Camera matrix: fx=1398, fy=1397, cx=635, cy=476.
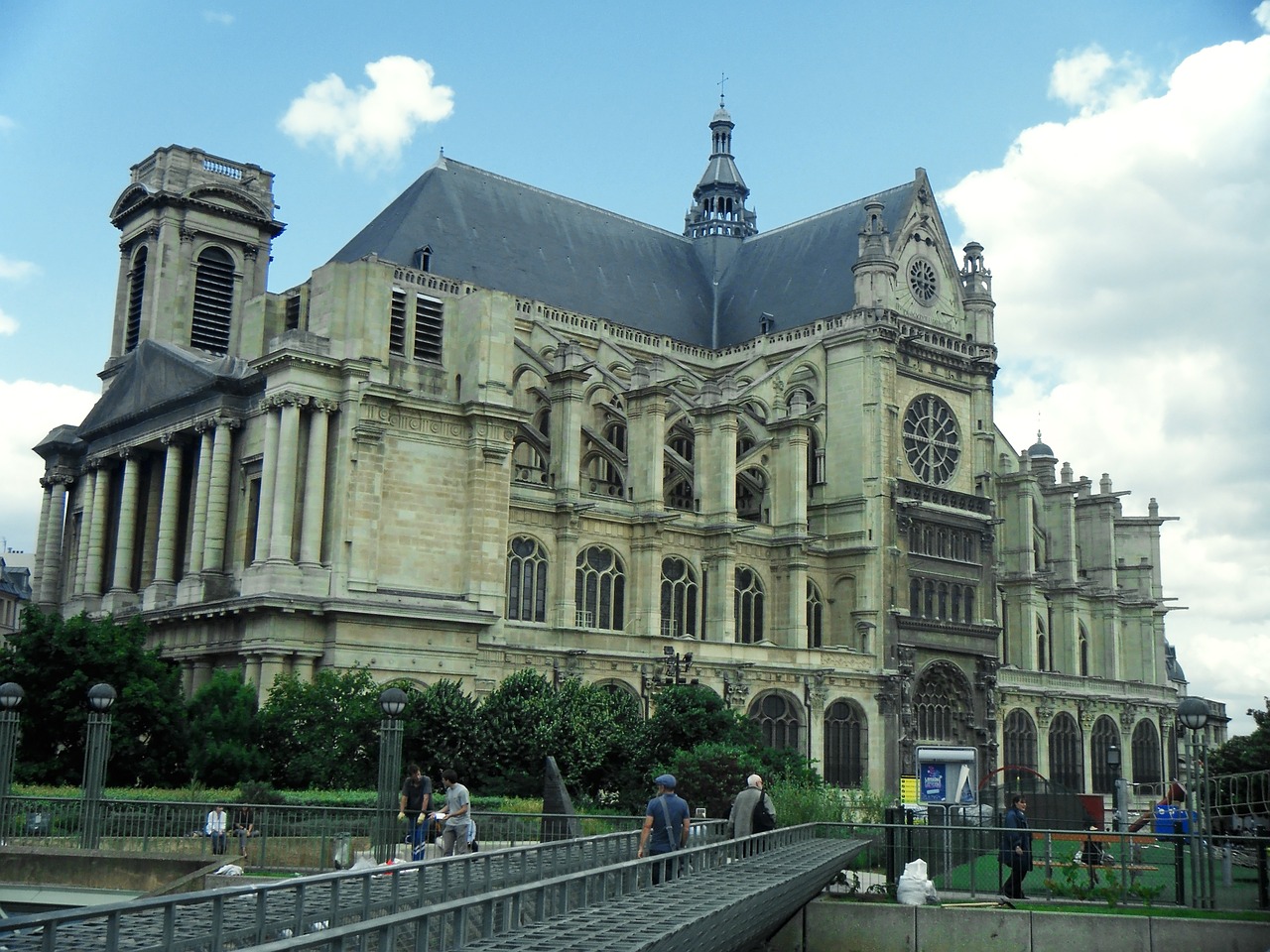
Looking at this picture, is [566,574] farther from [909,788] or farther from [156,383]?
[156,383]

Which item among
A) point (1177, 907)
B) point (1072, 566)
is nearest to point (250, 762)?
point (1177, 907)

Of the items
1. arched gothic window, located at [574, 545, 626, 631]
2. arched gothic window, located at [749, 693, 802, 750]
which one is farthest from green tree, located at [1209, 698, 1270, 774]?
arched gothic window, located at [574, 545, 626, 631]

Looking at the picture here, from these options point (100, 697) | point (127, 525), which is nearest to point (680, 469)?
point (127, 525)

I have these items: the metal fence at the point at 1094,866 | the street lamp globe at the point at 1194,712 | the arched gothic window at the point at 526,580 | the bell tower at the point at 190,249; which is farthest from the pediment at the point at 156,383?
the street lamp globe at the point at 1194,712

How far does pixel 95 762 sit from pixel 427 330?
20839 mm

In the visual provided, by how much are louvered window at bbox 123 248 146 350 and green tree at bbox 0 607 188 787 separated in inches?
817

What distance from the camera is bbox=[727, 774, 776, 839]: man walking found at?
717 inches

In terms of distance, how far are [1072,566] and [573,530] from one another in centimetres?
3256

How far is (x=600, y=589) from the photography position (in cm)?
4909

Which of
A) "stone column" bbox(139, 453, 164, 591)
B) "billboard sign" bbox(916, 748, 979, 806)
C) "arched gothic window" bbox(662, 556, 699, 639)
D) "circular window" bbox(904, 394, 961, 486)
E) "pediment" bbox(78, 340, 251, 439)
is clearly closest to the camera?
"pediment" bbox(78, 340, 251, 439)

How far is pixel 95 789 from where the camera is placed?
25594 millimetres

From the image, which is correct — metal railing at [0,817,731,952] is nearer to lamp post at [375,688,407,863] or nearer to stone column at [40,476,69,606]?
lamp post at [375,688,407,863]

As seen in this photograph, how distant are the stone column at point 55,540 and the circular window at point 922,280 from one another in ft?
116

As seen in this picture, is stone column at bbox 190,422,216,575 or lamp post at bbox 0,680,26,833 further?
stone column at bbox 190,422,216,575
